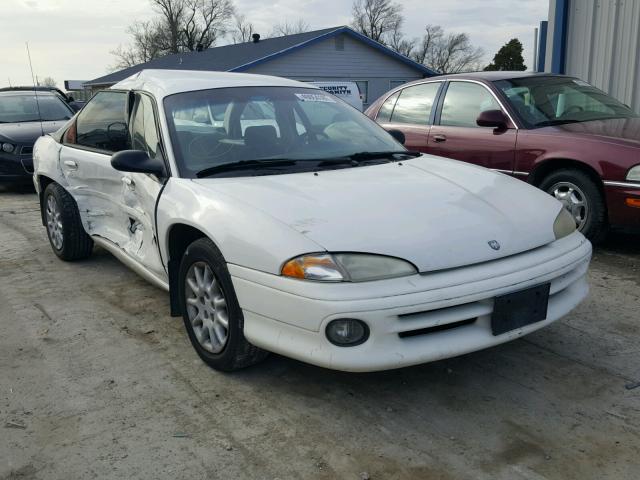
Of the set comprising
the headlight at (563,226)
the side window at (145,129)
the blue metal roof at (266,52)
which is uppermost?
the blue metal roof at (266,52)

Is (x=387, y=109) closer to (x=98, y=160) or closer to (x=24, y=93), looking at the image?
(x=98, y=160)

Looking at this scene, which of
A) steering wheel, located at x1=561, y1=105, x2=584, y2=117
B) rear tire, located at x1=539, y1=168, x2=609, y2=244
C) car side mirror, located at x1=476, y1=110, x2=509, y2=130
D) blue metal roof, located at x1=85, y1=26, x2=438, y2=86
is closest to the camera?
rear tire, located at x1=539, y1=168, x2=609, y2=244

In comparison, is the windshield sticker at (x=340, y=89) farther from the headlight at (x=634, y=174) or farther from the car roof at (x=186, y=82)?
the car roof at (x=186, y=82)

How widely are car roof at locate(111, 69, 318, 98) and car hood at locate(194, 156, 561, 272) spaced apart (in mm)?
922

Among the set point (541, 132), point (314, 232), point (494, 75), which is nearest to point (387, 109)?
point (494, 75)

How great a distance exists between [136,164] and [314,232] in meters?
1.29

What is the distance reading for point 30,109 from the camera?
1067 cm

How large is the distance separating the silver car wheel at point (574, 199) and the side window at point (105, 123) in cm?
360

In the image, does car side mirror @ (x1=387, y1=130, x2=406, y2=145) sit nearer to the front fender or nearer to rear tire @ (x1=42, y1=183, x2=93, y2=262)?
the front fender

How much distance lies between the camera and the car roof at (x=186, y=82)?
3854 mm

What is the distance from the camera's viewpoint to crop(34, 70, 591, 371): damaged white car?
8.36 ft

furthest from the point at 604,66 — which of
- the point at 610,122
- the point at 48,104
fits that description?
the point at 48,104

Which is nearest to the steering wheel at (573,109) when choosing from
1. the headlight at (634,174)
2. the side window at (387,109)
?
the headlight at (634,174)

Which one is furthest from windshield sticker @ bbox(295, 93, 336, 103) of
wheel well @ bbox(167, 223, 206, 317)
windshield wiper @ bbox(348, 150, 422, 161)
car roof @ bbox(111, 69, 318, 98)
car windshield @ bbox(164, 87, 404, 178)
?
wheel well @ bbox(167, 223, 206, 317)
